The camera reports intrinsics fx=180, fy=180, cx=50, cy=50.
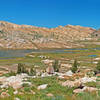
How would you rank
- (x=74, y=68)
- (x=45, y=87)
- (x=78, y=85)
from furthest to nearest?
1. (x=74, y=68)
2. (x=45, y=87)
3. (x=78, y=85)

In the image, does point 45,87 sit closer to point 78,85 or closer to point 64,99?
point 78,85

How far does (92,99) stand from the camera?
7828mm

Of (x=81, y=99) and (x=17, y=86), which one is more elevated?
(x=81, y=99)

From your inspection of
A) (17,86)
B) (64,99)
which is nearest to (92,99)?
(64,99)

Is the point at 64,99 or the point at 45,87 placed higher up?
the point at 64,99

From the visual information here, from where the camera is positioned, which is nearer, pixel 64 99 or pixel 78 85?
pixel 64 99

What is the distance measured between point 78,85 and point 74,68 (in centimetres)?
4054

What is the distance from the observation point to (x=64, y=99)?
848 centimetres

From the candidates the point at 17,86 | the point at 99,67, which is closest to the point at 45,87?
the point at 17,86

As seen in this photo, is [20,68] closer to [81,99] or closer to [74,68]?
[74,68]

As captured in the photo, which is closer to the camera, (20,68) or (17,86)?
(17,86)

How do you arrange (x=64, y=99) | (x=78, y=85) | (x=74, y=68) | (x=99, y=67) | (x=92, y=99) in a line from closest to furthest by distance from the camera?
1. (x=92, y=99)
2. (x=64, y=99)
3. (x=78, y=85)
4. (x=99, y=67)
5. (x=74, y=68)

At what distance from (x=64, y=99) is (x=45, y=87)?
44.4ft

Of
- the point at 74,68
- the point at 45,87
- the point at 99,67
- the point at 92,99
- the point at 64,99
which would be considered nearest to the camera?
the point at 92,99
